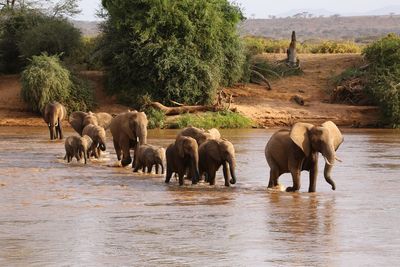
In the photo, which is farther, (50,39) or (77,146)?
(50,39)

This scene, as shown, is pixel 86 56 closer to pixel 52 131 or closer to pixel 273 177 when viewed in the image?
pixel 52 131

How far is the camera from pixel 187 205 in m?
16.9

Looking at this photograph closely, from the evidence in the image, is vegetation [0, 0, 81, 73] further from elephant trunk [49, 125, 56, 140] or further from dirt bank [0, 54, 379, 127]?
elephant trunk [49, 125, 56, 140]

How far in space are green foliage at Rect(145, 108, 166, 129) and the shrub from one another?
363cm

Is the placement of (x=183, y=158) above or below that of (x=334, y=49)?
below

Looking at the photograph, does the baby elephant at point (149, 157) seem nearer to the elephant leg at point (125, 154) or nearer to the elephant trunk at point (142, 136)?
the elephant trunk at point (142, 136)

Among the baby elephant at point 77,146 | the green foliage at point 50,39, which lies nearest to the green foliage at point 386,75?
the green foliage at point 50,39

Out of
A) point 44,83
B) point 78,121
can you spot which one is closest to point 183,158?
point 78,121

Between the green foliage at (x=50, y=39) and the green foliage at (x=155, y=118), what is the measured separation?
7.15m

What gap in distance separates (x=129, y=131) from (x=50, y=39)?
2348 cm

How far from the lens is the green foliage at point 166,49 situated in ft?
134

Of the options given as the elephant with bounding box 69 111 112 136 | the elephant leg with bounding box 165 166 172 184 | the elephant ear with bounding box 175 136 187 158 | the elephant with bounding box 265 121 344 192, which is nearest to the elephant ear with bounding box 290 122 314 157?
the elephant with bounding box 265 121 344 192

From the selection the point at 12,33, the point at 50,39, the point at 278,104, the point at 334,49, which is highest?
the point at 12,33

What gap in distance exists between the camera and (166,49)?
4091cm
